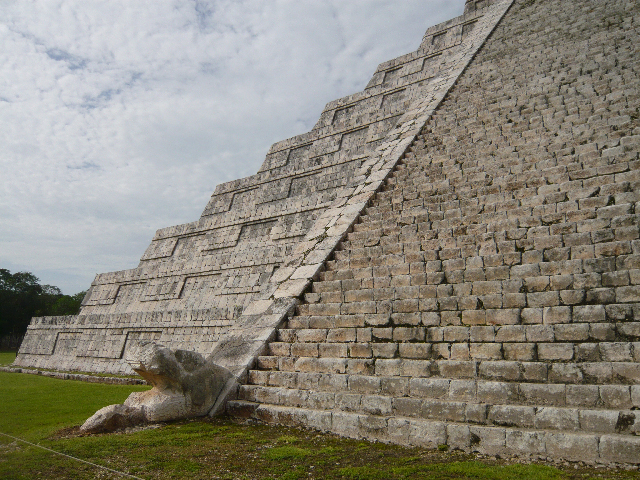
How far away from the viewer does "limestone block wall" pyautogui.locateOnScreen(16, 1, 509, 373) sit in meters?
10.3

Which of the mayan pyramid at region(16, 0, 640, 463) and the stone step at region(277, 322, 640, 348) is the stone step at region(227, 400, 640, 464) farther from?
the stone step at region(277, 322, 640, 348)

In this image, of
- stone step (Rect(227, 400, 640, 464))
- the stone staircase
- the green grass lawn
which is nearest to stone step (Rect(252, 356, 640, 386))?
the stone staircase

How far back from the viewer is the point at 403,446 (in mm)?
3857

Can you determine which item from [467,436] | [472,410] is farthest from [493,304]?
[467,436]

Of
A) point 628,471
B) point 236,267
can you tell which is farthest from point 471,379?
point 236,267

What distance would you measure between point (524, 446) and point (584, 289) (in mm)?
1675

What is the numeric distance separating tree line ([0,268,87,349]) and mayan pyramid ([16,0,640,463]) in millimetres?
23288

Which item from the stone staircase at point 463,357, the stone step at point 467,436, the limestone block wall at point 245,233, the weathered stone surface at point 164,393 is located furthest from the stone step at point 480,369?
the limestone block wall at point 245,233

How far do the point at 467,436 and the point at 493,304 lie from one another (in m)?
1.43

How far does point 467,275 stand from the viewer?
509 cm

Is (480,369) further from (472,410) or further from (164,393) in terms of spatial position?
(164,393)

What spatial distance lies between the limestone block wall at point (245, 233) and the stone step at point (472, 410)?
4.54 m

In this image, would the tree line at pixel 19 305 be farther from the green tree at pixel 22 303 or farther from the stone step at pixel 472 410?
the stone step at pixel 472 410

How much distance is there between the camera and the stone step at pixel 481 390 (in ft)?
11.4
